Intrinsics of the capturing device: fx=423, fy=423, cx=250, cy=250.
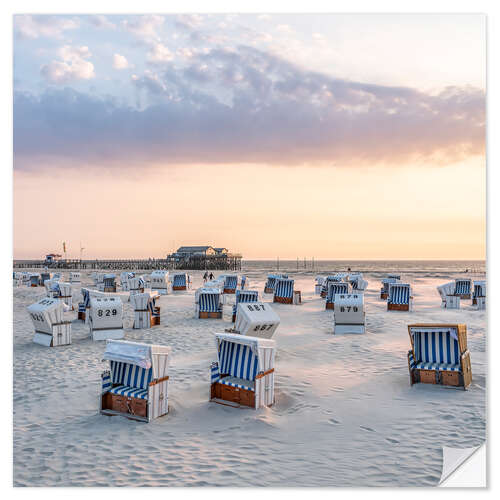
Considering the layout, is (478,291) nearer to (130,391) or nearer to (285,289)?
(285,289)

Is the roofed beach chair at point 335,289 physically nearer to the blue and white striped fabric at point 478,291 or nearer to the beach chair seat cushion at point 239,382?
the blue and white striped fabric at point 478,291

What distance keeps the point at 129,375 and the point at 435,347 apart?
6.65 m

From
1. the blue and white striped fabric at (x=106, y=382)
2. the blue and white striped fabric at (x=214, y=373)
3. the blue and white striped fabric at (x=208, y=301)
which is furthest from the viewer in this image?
the blue and white striped fabric at (x=208, y=301)

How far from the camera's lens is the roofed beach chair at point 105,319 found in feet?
47.8

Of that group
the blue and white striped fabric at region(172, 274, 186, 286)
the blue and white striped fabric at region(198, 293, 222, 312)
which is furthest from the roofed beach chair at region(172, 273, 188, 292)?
the blue and white striped fabric at region(198, 293, 222, 312)

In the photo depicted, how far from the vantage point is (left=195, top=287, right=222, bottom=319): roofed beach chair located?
19.0 m

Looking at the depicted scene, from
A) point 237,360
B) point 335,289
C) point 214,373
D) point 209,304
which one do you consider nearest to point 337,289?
point 335,289

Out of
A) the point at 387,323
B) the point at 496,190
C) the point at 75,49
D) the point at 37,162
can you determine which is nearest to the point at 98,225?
the point at 37,162

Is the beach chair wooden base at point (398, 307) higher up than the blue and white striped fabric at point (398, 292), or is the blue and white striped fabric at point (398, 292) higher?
the blue and white striped fabric at point (398, 292)

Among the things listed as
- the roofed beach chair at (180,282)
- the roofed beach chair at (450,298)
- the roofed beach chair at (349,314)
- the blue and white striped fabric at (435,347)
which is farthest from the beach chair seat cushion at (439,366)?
the roofed beach chair at (180,282)

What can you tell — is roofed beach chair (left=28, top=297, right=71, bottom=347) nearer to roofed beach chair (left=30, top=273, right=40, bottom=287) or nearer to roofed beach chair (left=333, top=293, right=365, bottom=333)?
roofed beach chair (left=333, top=293, right=365, bottom=333)

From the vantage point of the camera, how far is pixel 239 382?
827 centimetres

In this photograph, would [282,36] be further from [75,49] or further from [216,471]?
[216,471]

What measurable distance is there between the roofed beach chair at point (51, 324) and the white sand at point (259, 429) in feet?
3.89
